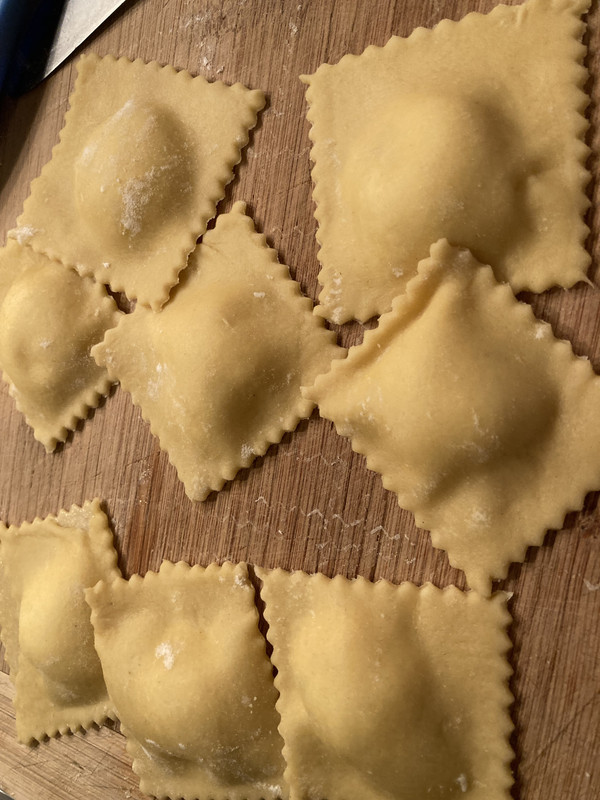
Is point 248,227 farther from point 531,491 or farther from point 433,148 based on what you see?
point 531,491

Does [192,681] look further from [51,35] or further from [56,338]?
[51,35]

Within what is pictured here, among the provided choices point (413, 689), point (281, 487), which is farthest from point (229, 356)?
point (413, 689)

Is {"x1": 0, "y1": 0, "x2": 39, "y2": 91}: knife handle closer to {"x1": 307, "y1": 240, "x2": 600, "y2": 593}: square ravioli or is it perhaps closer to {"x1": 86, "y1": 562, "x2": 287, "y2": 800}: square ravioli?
{"x1": 307, "y1": 240, "x2": 600, "y2": 593}: square ravioli

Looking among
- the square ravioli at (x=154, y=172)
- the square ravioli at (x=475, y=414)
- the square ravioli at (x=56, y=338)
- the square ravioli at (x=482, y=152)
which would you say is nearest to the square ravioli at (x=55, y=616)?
the square ravioli at (x=56, y=338)

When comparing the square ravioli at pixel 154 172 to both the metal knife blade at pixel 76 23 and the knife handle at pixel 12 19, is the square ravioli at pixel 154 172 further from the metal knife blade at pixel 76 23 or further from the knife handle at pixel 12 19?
the knife handle at pixel 12 19

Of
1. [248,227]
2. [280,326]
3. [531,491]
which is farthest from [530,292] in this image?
[248,227]

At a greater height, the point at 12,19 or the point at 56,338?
the point at 12,19
